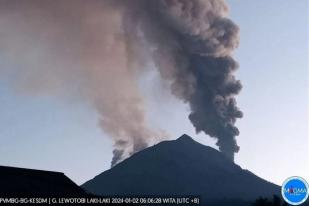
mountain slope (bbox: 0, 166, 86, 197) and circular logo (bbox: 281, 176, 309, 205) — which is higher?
mountain slope (bbox: 0, 166, 86, 197)

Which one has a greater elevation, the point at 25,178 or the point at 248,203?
the point at 248,203

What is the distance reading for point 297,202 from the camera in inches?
304

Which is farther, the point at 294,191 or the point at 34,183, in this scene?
the point at 34,183

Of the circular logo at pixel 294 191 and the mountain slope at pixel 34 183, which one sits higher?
the mountain slope at pixel 34 183

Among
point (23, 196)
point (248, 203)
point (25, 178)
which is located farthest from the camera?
point (248, 203)

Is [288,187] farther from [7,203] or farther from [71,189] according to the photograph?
[71,189]

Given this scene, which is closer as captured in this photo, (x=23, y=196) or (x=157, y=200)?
(x=157, y=200)

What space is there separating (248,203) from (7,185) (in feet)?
574

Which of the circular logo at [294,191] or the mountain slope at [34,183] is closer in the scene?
the circular logo at [294,191]

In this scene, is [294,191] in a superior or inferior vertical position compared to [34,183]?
inferior

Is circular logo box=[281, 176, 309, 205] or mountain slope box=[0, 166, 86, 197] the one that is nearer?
circular logo box=[281, 176, 309, 205]

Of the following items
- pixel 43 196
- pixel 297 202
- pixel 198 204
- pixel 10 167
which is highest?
pixel 10 167

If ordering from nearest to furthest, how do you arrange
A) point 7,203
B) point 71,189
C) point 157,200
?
point 157,200
point 7,203
point 71,189

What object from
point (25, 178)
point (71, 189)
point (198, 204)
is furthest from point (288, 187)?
point (71, 189)
